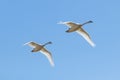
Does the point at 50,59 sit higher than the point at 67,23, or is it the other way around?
the point at 67,23

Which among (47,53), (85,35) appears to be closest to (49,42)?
(47,53)

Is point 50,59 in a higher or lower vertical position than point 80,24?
lower

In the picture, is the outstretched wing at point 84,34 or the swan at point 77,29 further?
the outstretched wing at point 84,34

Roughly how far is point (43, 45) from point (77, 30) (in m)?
6.05

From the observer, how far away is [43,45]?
7669 cm

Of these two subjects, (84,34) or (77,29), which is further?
(84,34)

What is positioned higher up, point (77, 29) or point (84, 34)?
point (77, 29)

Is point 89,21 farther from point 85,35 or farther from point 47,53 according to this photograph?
point 47,53

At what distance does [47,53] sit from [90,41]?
25.2 feet

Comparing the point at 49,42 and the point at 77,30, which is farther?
the point at 49,42

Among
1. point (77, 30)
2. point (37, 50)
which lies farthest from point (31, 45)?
point (77, 30)

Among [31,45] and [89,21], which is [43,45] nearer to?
[31,45]

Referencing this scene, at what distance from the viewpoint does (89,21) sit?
75.3 metres

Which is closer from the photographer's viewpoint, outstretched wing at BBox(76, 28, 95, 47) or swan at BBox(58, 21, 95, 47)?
swan at BBox(58, 21, 95, 47)
